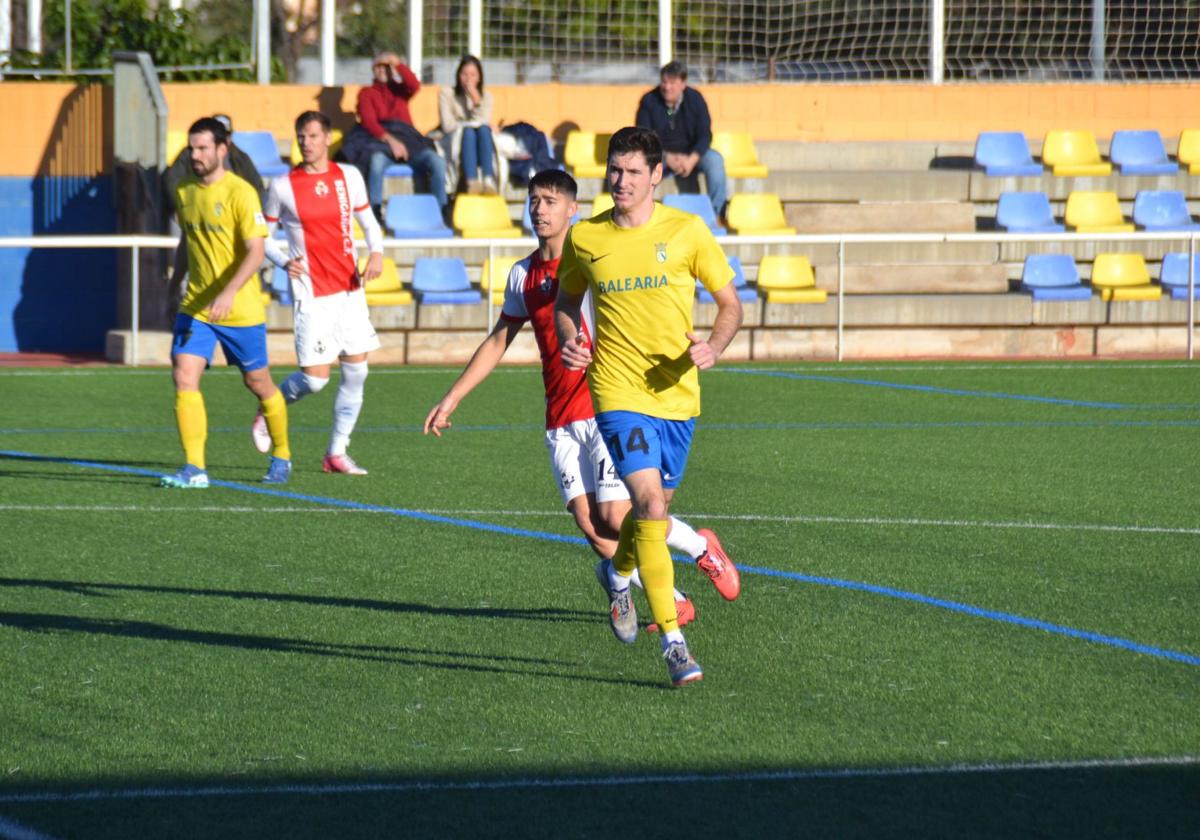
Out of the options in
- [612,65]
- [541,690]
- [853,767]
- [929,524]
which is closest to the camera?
[853,767]

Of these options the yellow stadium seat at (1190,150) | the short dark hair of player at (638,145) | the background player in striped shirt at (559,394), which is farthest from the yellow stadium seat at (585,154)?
the short dark hair of player at (638,145)

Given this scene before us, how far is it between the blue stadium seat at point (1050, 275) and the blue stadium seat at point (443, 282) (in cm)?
574

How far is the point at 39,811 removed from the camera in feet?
14.7

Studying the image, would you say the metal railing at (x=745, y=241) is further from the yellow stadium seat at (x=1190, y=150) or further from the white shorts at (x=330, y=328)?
the white shorts at (x=330, y=328)

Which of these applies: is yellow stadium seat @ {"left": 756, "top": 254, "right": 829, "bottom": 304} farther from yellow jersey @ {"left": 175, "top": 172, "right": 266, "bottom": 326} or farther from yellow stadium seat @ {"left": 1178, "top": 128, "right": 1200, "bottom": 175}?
yellow jersey @ {"left": 175, "top": 172, "right": 266, "bottom": 326}

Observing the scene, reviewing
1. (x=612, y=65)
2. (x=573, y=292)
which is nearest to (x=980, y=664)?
(x=573, y=292)

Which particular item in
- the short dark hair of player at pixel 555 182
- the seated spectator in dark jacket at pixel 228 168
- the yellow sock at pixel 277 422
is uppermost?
the seated spectator in dark jacket at pixel 228 168

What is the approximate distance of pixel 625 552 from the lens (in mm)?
6156

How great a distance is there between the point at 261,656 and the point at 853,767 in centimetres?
226

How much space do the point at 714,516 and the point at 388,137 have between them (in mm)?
10985

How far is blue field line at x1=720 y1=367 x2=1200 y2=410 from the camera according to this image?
14.3 meters

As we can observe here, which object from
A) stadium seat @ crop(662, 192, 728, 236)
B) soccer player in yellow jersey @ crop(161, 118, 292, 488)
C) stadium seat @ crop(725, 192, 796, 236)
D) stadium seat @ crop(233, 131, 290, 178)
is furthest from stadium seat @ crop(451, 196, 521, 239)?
soccer player in yellow jersey @ crop(161, 118, 292, 488)

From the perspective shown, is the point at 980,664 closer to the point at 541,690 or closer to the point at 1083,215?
the point at 541,690

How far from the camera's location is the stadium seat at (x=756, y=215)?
64.4ft
